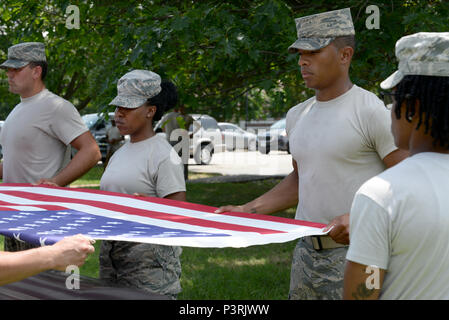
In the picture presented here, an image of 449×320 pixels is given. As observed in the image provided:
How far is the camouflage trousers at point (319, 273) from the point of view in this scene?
9.18 ft

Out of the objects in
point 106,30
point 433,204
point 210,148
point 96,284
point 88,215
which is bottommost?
point 210,148

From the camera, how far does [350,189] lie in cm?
280

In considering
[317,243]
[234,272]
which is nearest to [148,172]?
[317,243]

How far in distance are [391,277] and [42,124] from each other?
9.97ft

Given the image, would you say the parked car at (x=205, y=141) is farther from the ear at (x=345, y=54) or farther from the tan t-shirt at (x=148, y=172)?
the ear at (x=345, y=54)

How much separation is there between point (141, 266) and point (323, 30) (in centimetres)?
151

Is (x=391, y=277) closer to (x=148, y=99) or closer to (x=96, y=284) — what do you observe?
(x=96, y=284)

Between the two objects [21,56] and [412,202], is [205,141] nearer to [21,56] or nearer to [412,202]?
[21,56]

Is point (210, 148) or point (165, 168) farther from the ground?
point (165, 168)

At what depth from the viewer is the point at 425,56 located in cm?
162

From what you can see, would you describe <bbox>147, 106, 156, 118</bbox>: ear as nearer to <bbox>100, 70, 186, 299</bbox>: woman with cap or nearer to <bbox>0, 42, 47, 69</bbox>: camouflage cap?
<bbox>100, 70, 186, 299</bbox>: woman with cap

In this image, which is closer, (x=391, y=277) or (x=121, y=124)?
(x=391, y=277)
